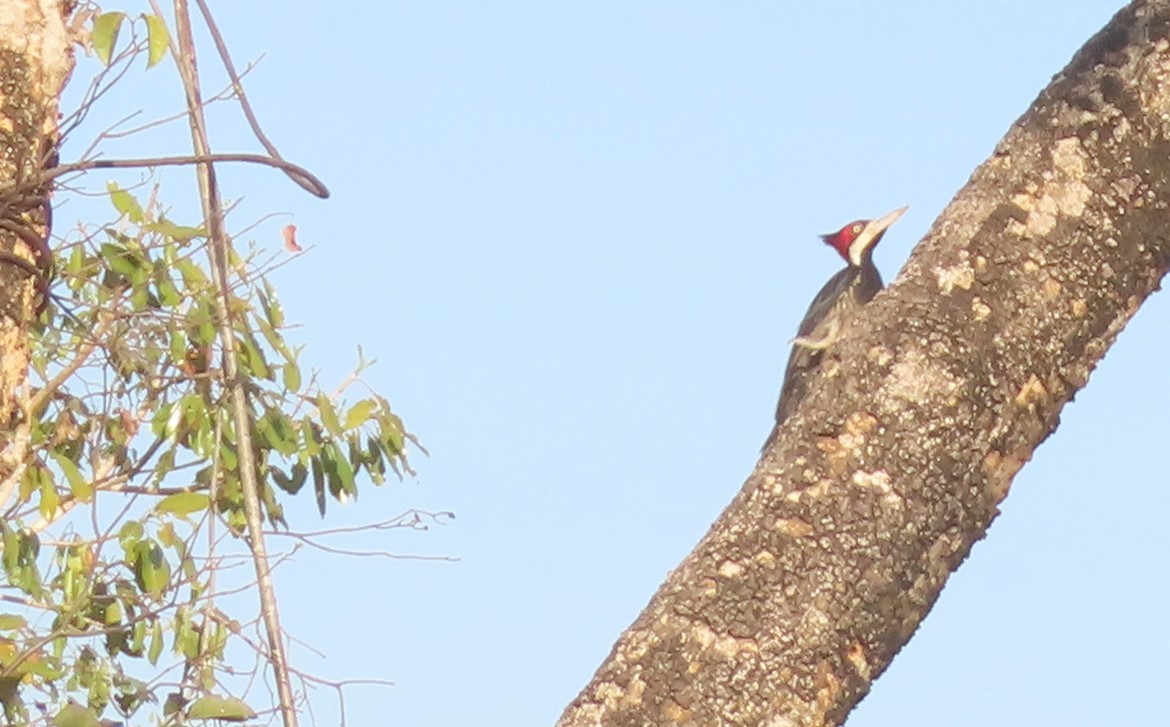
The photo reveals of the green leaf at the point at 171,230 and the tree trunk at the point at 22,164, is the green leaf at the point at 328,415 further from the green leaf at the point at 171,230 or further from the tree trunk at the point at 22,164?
the tree trunk at the point at 22,164

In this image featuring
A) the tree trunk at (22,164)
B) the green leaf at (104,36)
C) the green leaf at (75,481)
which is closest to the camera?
the tree trunk at (22,164)

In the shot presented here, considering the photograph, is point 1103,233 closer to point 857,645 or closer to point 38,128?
point 857,645

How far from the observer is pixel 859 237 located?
5680mm

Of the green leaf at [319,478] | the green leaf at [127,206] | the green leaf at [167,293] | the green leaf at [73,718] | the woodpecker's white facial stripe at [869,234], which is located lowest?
the green leaf at [73,718]

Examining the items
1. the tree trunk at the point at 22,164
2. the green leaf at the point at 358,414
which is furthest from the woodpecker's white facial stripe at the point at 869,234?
the tree trunk at the point at 22,164

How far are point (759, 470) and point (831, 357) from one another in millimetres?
167

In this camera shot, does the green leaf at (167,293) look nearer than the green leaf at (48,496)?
No

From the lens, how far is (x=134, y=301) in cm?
354

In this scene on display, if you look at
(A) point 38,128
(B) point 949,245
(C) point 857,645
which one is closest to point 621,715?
(C) point 857,645

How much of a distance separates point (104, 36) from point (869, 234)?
13.4ft

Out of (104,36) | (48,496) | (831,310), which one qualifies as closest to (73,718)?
(104,36)

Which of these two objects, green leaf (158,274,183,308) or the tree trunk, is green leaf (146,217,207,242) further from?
the tree trunk

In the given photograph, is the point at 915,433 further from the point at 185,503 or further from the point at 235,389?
the point at 185,503

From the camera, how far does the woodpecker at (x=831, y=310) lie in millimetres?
3822
